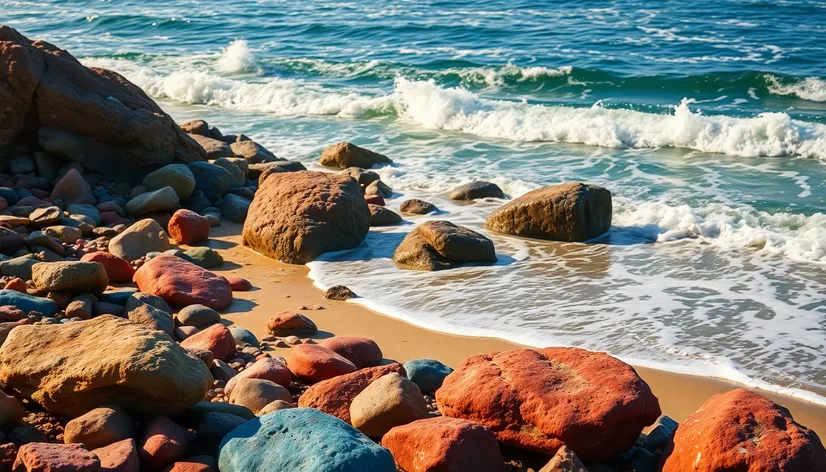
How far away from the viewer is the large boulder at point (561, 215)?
8.30m

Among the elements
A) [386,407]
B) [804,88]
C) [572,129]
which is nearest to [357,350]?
[386,407]

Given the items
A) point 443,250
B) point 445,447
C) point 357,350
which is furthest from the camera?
point 443,250

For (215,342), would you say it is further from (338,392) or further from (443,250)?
(443,250)

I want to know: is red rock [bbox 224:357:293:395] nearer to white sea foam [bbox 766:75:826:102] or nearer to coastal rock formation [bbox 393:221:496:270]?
coastal rock formation [bbox 393:221:496:270]

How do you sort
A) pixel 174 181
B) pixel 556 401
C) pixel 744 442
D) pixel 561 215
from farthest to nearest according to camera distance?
1. pixel 174 181
2. pixel 561 215
3. pixel 556 401
4. pixel 744 442

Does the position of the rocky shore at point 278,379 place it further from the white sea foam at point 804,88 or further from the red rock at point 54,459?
the white sea foam at point 804,88

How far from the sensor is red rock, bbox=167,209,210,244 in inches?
314

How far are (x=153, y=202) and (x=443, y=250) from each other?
290 cm

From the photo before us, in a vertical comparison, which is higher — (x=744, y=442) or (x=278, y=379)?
(x=744, y=442)

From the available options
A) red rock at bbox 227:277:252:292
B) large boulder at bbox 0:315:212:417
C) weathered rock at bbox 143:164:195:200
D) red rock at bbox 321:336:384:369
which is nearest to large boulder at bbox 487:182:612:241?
red rock at bbox 227:277:252:292

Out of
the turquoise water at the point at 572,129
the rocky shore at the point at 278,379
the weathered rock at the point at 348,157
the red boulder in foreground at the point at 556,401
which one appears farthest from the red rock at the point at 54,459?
the weathered rock at the point at 348,157

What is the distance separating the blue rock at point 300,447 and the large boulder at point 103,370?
37 centimetres

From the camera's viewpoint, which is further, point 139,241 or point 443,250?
point 443,250

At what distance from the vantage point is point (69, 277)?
571 cm
